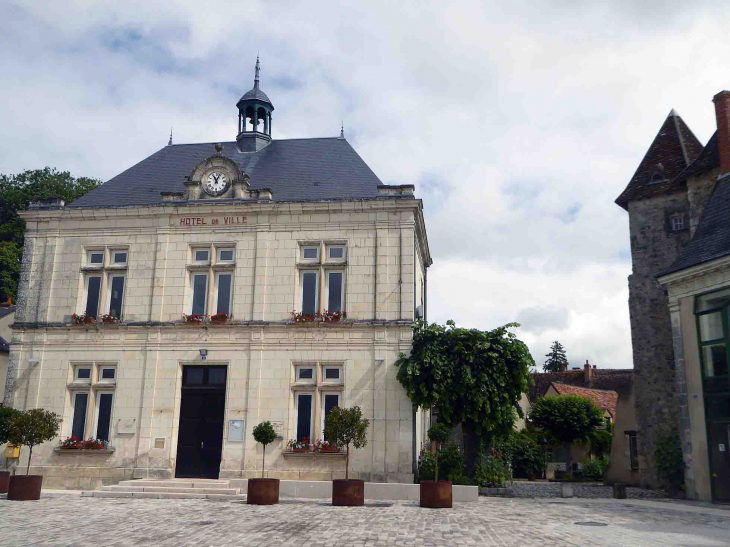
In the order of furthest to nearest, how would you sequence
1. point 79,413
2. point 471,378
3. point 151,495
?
point 79,413, point 471,378, point 151,495

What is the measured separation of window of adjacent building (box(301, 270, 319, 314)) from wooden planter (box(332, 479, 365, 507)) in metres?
5.68

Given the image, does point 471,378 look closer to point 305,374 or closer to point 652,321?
point 305,374

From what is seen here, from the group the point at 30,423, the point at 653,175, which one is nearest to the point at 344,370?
the point at 30,423

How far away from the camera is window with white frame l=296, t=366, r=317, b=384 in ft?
61.0

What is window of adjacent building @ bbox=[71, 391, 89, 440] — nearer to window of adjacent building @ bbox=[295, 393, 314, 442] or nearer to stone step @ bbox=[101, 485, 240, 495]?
stone step @ bbox=[101, 485, 240, 495]

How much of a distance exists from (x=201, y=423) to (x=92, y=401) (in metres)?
3.36

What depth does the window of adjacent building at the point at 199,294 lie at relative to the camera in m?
19.6

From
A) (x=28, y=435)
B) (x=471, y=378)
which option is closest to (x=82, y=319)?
(x=28, y=435)

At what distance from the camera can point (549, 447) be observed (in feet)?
114

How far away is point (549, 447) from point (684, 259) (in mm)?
18756

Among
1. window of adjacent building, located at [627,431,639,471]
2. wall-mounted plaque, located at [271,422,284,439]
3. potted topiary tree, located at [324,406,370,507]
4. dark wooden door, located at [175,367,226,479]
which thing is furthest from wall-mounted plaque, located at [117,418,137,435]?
window of adjacent building, located at [627,431,639,471]

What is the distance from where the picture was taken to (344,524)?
11.9 m

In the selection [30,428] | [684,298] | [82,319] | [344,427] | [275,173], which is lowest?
[30,428]

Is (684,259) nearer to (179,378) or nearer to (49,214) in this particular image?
(179,378)
